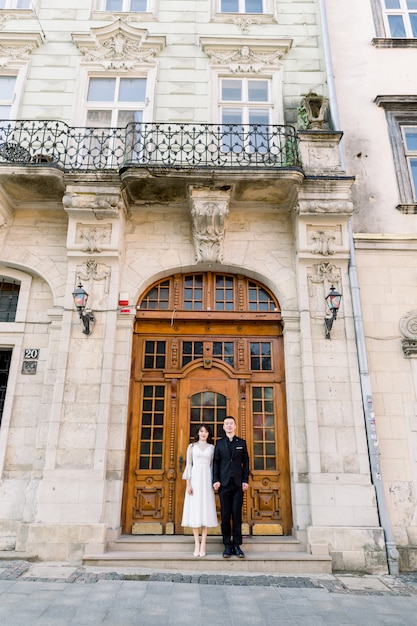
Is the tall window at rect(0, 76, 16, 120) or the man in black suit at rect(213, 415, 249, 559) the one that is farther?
the tall window at rect(0, 76, 16, 120)

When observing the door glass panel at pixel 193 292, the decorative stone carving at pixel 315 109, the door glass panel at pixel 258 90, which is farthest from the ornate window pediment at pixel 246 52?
the door glass panel at pixel 193 292

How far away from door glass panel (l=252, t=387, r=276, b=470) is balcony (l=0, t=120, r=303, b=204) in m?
3.65

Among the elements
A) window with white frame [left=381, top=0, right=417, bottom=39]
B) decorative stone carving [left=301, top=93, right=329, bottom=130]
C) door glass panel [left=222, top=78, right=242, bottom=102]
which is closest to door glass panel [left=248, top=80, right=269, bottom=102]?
door glass panel [left=222, top=78, right=242, bottom=102]

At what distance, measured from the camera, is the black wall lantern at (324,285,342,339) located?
22.7 ft

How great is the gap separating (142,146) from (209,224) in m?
2.11

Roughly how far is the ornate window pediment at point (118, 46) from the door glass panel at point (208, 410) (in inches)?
283

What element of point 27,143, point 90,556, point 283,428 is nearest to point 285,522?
point 283,428

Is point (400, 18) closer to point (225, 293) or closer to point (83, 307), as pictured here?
point (225, 293)

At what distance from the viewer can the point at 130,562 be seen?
231 inches

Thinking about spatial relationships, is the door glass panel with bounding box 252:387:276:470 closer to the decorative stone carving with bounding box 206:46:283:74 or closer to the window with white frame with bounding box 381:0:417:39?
the decorative stone carving with bounding box 206:46:283:74

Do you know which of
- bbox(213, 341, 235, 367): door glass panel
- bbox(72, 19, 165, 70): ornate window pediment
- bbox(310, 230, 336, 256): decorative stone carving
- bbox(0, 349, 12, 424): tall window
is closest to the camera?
bbox(0, 349, 12, 424): tall window

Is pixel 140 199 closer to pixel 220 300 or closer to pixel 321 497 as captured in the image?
pixel 220 300

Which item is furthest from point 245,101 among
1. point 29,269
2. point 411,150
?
point 29,269

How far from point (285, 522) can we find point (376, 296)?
13.6 ft
